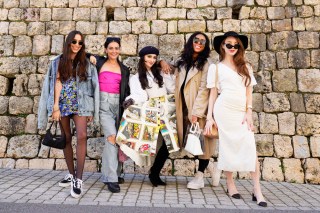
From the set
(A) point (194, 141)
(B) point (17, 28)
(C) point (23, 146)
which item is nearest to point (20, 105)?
(C) point (23, 146)

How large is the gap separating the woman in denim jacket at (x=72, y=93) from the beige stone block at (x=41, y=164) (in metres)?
2.09

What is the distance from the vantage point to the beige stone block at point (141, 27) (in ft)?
22.7

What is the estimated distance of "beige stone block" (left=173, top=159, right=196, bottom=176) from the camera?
609 centimetres

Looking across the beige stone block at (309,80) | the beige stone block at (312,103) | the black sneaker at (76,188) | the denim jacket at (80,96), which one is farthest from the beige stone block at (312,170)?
the black sneaker at (76,188)

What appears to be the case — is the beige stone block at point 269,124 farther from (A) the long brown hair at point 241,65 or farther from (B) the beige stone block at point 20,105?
(B) the beige stone block at point 20,105

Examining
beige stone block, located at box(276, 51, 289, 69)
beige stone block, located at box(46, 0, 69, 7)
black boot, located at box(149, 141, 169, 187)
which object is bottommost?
black boot, located at box(149, 141, 169, 187)

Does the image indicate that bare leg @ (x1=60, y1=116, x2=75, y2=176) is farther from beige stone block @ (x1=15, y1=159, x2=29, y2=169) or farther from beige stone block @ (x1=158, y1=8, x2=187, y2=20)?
beige stone block @ (x1=158, y1=8, x2=187, y2=20)

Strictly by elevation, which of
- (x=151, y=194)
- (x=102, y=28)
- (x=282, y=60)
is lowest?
(x=151, y=194)

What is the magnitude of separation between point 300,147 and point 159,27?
12.0 ft

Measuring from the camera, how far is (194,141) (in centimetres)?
444

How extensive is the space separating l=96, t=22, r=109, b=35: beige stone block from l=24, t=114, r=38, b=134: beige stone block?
2224mm

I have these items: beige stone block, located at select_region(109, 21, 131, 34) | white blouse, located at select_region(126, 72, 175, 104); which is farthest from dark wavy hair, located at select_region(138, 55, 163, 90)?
beige stone block, located at select_region(109, 21, 131, 34)

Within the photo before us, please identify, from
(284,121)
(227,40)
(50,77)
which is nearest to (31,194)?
(50,77)

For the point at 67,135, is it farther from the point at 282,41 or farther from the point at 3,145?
the point at 282,41
